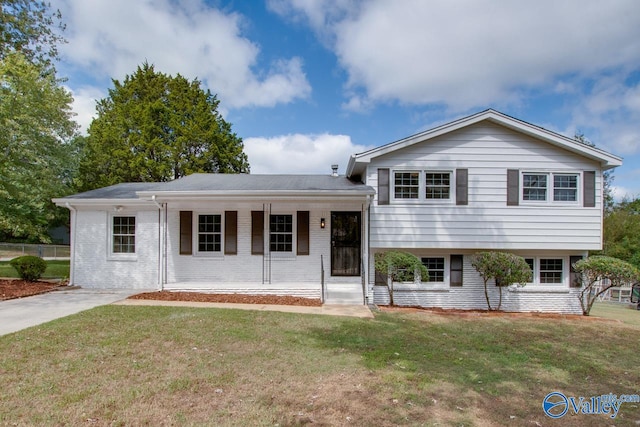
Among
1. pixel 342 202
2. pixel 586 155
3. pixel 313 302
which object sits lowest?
pixel 313 302

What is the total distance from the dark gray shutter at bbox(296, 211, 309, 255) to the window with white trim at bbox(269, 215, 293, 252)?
0.31 metres

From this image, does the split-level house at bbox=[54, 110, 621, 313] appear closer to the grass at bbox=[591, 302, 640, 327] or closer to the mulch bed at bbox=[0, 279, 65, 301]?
the mulch bed at bbox=[0, 279, 65, 301]

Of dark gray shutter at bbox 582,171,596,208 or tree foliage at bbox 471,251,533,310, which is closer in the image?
tree foliage at bbox 471,251,533,310

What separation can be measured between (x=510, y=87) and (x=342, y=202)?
12485mm

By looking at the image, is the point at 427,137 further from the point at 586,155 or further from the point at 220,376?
the point at 220,376

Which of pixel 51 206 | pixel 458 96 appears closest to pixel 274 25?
pixel 458 96

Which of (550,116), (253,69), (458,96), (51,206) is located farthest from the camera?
(51,206)

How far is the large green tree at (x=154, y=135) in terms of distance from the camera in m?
23.9

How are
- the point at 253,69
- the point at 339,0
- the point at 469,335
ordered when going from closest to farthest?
the point at 469,335, the point at 339,0, the point at 253,69

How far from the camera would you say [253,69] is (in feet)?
53.2

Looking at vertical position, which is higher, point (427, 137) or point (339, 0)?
point (339, 0)

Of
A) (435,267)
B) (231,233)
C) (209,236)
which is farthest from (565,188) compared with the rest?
(209,236)

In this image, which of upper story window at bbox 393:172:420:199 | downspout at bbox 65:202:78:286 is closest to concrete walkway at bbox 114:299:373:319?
downspout at bbox 65:202:78:286

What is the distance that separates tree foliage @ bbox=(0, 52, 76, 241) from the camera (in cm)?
1073
